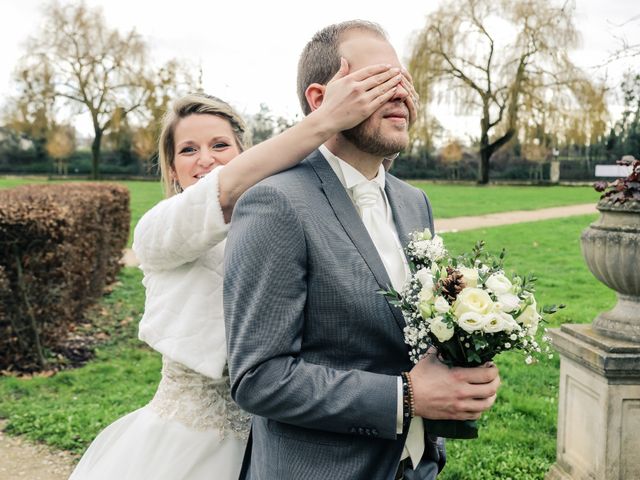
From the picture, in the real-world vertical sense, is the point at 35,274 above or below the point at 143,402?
above

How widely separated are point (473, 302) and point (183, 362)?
41.2 inches

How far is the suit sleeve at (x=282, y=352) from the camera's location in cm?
163

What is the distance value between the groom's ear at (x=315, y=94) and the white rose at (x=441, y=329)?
0.80 m

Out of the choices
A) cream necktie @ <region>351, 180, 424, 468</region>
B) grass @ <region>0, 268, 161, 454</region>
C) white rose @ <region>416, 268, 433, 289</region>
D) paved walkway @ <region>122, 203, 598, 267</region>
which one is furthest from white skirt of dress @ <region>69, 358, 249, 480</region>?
paved walkway @ <region>122, 203, 598, 267</region>

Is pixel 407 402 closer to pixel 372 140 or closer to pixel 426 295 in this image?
pixel 426 295

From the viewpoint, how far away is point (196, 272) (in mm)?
2258

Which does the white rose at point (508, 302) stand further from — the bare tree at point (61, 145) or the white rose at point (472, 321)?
the bare tree at point (61, 145)

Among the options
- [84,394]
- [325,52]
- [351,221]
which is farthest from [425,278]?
[84,394]

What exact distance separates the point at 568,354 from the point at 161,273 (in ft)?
8.41

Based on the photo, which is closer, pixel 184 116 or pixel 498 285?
pixel 498 285

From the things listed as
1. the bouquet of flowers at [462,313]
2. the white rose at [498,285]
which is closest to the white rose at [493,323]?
the bouquet of flowers at [462,313]

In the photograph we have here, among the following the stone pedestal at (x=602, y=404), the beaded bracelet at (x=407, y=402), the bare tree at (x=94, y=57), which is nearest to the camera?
the beaded bracelet at (x=407, y=402)

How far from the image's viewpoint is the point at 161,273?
2.35m

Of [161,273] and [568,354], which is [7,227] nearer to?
[161,273]
